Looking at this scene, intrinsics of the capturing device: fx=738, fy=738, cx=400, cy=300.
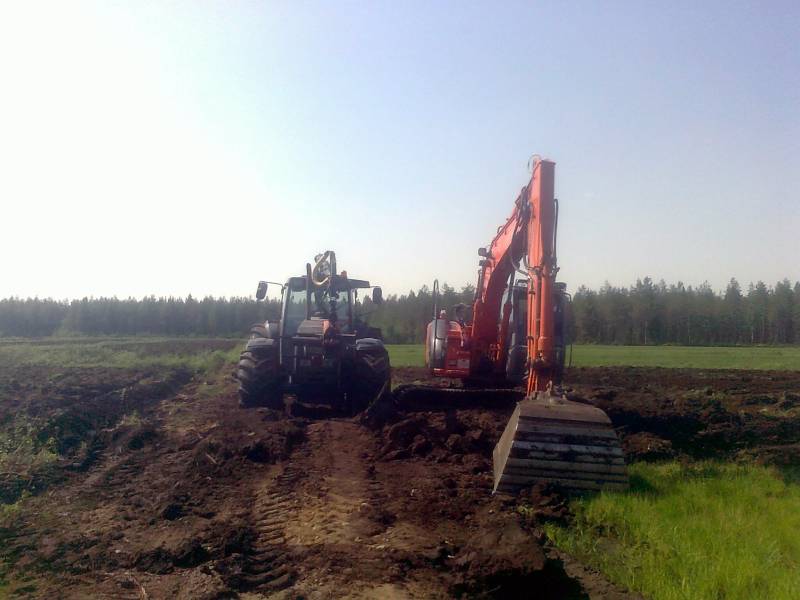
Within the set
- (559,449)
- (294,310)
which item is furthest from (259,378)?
(559,449)

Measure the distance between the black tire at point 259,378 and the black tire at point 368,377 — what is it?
1452 millimetres

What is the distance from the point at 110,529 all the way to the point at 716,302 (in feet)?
263

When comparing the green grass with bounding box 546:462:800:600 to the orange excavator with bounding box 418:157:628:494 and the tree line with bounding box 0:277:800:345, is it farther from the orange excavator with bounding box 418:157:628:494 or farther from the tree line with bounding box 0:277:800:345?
the tree line with bounding box 0:277:800:345

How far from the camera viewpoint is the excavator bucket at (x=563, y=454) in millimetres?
7414

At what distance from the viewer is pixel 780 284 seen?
85.8m

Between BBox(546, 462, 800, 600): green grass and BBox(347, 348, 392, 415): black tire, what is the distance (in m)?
6.39

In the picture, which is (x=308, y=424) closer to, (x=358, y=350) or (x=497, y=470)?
(x=358, y=350)

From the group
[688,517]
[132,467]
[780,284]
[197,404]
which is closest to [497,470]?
[688,517]

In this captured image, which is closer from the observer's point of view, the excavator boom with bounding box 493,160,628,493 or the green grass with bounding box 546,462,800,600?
the green grass with bounding box 546,462,800,600

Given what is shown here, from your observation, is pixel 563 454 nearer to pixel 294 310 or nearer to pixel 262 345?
pixel 262 345

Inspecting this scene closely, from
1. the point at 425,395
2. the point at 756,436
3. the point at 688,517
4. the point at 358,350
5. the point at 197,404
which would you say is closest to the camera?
the point at 688,517

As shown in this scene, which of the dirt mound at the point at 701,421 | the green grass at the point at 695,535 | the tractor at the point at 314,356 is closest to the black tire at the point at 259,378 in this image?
the tractor at the point at 314,356

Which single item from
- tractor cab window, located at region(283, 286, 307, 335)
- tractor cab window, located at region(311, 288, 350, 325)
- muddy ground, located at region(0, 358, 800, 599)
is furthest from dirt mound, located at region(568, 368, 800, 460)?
tractor cab window, located at region(283, 286, 307, 335)

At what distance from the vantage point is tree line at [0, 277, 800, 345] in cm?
7338
